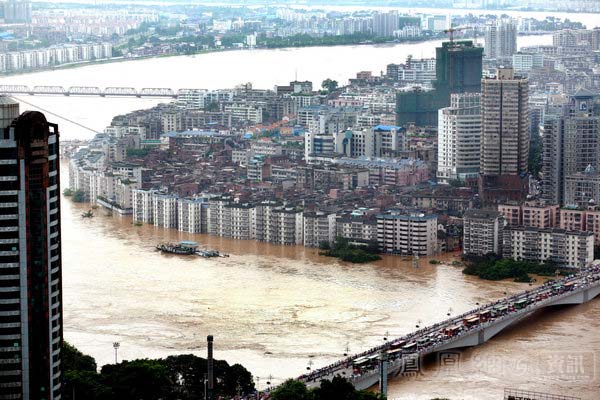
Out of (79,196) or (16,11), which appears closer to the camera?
(79,196)

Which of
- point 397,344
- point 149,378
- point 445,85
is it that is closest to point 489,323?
point 397,344

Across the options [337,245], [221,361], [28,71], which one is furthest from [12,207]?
[28,71]

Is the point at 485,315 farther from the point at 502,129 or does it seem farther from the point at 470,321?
the point at 502,129

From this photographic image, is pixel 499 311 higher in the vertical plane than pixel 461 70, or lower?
lower

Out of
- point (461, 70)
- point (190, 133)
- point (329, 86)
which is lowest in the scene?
point (190, 133)

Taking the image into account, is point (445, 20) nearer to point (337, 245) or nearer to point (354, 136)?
point (354, 136)

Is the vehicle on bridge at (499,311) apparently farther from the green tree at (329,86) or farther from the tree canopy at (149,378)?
the green tree at (329,86)
